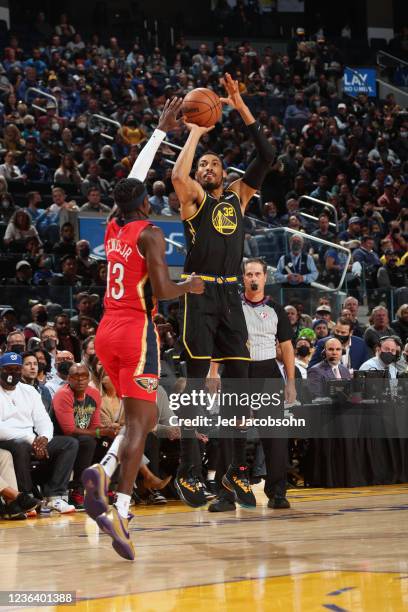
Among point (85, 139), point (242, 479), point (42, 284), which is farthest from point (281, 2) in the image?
point (242, 479)

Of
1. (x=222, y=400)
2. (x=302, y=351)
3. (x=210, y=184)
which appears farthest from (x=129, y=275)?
(x=302, y=351)

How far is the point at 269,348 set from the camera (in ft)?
28.5

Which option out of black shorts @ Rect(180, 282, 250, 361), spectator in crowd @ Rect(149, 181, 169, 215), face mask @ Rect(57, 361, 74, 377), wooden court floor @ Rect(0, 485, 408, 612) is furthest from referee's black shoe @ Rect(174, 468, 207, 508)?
spectator in crowd @ Rect(149, 181, 169, 215)

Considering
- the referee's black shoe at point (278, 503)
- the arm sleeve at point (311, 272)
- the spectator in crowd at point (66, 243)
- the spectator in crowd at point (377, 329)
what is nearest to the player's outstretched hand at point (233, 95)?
the referee's black shoe at point (278, 503)

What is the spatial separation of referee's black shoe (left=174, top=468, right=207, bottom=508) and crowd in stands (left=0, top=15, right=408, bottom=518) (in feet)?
5.94

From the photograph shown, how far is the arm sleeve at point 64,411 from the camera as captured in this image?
385 inches

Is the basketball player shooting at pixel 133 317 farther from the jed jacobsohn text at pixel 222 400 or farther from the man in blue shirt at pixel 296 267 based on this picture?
the man in blue shirt at pixel 296 267

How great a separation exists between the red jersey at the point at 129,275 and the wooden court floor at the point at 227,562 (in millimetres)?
1417

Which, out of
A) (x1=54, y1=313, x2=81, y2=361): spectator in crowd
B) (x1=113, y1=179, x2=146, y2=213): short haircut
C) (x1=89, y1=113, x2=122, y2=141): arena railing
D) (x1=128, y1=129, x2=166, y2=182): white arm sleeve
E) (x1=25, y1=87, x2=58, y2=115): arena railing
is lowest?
(x1=54, y1=313, x2=81, y2=361): spectator in crowd

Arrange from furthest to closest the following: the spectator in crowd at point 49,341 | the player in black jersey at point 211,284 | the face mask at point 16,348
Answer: the spectator in crowd at point 49,341 → the face mask at point 16,348 → the player in black jersey at point 211,284

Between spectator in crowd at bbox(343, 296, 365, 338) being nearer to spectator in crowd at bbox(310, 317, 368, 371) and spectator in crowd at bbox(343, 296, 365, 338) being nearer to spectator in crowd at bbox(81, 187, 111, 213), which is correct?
spectator in crowd at bbox(310, 317, 368, 371)

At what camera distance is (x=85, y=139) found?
1994 cm

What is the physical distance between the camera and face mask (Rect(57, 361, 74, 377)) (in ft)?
34.4

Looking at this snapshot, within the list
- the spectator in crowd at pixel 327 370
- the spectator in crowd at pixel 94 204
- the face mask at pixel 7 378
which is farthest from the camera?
the spectator in crowd at pixel 94 204
